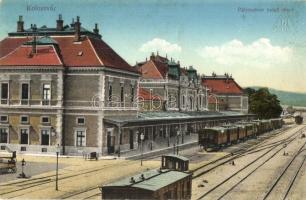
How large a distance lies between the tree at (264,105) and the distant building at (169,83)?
129 ft

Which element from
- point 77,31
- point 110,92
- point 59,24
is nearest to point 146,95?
point 59,24

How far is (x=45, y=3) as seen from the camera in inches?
1203

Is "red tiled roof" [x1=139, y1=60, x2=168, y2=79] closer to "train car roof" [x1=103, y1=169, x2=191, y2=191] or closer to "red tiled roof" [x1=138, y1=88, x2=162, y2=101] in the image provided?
"red tiled roof" [x1=138, y1=88, x2=162, y2=101]

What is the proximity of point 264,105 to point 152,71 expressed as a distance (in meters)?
56.1

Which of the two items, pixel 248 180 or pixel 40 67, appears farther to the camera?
pixel 40 67

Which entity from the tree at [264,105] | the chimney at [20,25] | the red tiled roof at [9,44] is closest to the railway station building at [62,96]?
the red tiled roof at [9,44]

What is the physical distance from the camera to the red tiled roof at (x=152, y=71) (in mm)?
80000

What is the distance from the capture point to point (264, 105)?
130 metres

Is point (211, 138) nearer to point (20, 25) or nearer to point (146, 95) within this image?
point (20, 25)

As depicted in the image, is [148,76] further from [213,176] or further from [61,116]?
[213,176]

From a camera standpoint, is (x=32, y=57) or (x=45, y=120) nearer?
(x=45, y=120)

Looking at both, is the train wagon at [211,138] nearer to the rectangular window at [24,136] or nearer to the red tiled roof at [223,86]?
the rectangular window at [24,136]

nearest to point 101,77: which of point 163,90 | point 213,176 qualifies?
point 213,176

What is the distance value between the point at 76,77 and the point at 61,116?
3.54m
